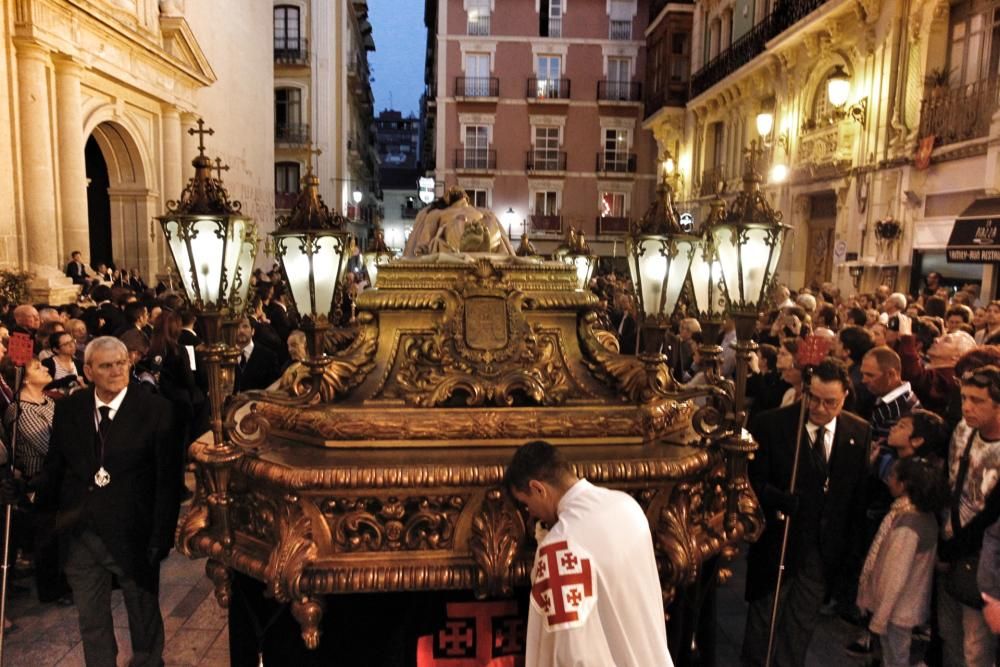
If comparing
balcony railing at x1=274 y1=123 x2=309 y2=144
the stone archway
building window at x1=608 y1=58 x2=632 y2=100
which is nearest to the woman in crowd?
the stone archway

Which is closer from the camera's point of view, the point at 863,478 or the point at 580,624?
the point at 580,624

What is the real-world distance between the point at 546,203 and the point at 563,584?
109 feet

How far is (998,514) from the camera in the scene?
3.30 meters

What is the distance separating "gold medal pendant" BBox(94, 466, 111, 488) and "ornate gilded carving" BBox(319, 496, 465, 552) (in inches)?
64.7

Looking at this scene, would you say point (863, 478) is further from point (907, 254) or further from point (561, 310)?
point (907, 254)

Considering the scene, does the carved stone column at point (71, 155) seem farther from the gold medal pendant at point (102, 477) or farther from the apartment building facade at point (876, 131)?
the gold medal pendant at point (102, 477)

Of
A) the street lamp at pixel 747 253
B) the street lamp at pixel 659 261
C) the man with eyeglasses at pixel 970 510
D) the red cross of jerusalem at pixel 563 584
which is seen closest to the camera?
the red cross of jerusalem at pixel 563 584

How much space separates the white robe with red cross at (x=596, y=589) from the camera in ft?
7.35

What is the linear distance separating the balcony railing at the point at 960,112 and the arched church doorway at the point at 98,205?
16.9m

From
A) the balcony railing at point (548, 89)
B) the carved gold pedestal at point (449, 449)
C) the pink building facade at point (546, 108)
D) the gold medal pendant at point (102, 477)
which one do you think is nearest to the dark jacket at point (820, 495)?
the carved gold pedestal at point (449, 449)

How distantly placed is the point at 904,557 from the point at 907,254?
11.1 metres

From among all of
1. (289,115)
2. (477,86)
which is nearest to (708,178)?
(477,86)

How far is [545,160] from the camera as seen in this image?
34094 millimetres

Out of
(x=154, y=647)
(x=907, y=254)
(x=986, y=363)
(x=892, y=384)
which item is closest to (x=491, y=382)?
(x=154, y=647)
